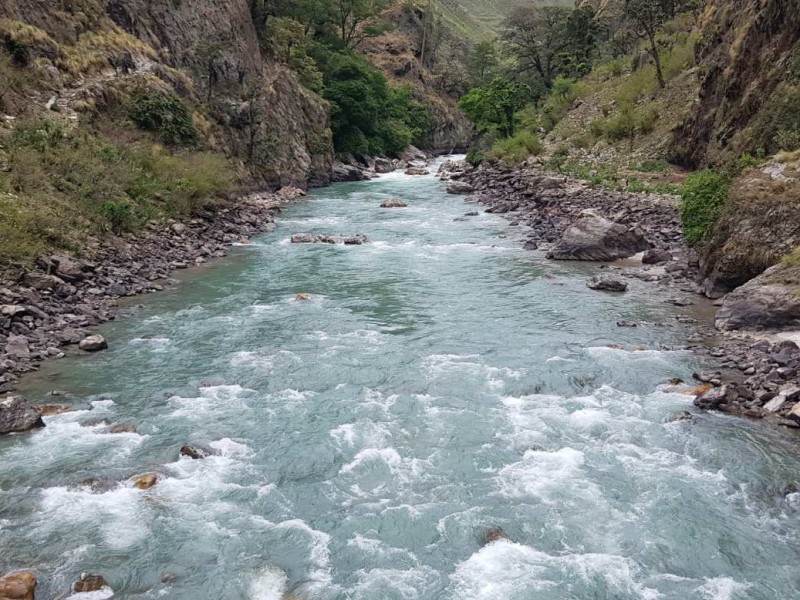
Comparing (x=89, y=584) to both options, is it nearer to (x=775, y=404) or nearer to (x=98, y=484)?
(x=98, y=484)

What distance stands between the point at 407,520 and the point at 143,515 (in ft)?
13.3

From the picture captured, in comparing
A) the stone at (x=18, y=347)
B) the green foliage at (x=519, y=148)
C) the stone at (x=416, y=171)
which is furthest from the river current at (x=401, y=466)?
the stone at (x=416, y=171)

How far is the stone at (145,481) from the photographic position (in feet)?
36.0

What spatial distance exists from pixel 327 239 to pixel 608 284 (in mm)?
14388

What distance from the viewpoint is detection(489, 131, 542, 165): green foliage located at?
52.3m

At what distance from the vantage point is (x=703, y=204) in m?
22.0

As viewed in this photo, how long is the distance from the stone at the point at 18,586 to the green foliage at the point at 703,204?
66.1 feet

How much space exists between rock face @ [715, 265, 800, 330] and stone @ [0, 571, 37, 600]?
52.4ft

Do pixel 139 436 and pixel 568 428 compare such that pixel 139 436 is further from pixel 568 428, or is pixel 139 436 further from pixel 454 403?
pixel 568 428

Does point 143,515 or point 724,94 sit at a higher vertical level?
point 724,94

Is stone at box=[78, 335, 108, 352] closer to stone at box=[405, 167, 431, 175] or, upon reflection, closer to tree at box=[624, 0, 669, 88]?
tree at box=[624, 0, 669, 88]

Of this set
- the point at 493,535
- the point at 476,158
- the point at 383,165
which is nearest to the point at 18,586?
the point at 493,535

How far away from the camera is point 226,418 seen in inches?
534

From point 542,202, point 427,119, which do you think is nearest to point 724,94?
point 542,202
